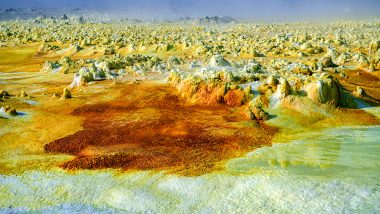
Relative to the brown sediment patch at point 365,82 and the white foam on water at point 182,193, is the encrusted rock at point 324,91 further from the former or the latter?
the white foam on water at point 182,193

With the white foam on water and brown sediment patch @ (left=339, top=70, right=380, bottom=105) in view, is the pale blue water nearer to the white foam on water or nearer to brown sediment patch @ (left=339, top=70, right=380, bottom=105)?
the white foam on water

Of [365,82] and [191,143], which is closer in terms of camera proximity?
[191,143]

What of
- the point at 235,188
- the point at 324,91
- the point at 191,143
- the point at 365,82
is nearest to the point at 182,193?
the point at 235,188

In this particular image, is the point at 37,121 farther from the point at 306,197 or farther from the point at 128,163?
the point at 306,197

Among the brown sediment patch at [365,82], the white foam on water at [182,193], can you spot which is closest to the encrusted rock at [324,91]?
the brown sediment patch at [365,82]

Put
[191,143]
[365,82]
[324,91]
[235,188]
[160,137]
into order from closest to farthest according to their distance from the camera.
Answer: [235,188] → [191,143] → [160,137] → [324,91] → [365,82]

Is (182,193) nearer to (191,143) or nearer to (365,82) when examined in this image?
(191,143)
